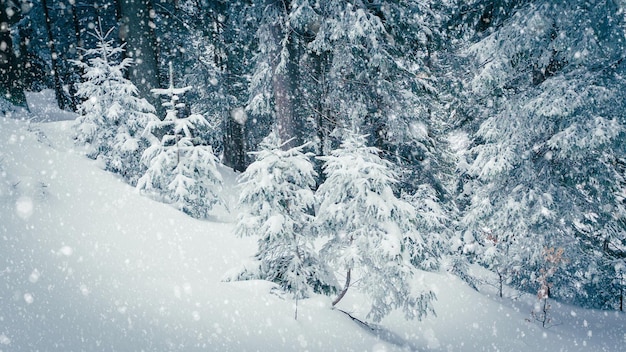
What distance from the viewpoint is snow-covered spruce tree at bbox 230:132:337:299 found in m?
4.87

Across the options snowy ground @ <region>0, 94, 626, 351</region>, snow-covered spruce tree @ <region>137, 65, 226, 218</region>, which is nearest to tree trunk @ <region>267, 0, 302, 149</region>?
snow-covered spruce tree @ <region>137, 65, 226, 218</region>

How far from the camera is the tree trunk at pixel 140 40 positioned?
860cm

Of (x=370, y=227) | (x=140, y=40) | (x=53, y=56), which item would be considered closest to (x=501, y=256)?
(x=370, y=227)

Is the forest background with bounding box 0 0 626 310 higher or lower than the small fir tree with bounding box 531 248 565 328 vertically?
higher

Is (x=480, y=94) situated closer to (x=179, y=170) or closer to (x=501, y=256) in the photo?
(x=501, y=256)

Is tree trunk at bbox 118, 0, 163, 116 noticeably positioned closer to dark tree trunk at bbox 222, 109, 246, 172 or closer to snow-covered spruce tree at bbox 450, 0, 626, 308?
dark tree trunk at bbox 222, 109, 246, 172

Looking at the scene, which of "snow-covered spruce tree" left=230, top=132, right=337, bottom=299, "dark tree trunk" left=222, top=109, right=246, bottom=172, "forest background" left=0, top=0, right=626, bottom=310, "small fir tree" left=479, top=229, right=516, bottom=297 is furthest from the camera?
"dark tree trunk" left=222, top=109, right=246, bottom=172

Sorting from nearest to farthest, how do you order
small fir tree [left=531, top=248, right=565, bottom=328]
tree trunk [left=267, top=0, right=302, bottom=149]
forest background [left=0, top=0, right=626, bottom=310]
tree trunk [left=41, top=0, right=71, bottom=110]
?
tree trunk [left=267, top=0, right=302, bottom=149] → forest background [left=0, top=0, right=626, bottom=310] → small fir tree [left=531, top=248, right=565, bottom=328] → tree trunk [left=41, top=0, right=71, bottom=110]

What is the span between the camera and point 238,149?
59.0ft

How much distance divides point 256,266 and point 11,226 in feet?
9.45

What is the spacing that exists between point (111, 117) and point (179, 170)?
8.13 feet

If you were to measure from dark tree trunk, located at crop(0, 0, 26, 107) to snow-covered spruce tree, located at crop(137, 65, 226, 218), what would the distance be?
302 cm

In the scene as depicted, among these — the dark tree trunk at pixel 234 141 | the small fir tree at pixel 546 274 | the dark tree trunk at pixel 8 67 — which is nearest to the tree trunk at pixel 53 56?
the dark tree trunk at pixel 8 67

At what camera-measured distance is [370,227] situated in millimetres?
4758
